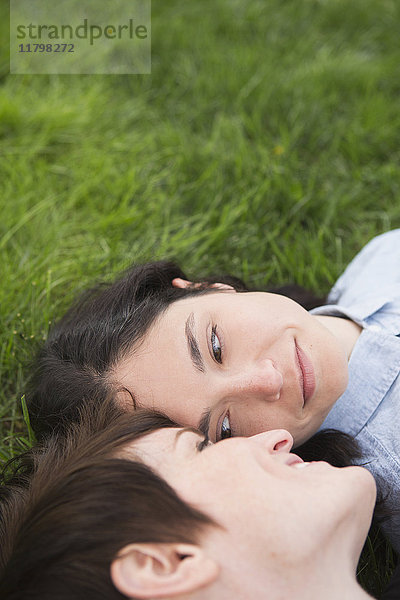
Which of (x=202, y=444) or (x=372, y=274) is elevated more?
(x=372, y=274)

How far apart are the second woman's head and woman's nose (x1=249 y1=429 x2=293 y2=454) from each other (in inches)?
6.1

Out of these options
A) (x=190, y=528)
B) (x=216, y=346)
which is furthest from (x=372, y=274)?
(x=190, y=528)

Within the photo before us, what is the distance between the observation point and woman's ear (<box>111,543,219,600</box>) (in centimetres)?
127

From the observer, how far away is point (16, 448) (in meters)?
2.26

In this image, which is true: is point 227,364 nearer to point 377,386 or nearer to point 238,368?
point 238,368

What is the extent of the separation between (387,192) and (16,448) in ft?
7.71

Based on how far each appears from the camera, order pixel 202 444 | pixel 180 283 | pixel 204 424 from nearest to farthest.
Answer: pixel 202 444 < pixel 204 424 < pixel 180 283

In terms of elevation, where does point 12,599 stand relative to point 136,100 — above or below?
below

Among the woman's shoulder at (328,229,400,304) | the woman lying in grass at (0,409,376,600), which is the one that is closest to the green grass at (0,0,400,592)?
the woman's shoulder at (328,229,400,304)

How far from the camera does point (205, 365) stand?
1.77 m

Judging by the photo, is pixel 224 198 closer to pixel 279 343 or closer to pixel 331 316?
pixel 331 316

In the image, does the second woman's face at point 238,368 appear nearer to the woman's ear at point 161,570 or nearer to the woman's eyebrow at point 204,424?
the woman's eyebrow at point 204,424

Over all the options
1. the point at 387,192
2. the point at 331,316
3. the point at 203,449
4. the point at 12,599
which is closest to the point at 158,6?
the point at 387,192

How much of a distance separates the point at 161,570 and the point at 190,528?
4.2 inches
